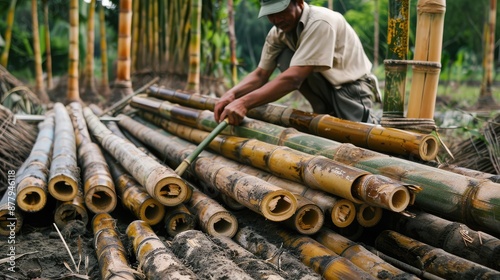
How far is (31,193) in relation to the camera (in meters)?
2.73

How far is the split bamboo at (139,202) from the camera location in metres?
2.68

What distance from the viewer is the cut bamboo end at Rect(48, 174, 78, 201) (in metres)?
2.70

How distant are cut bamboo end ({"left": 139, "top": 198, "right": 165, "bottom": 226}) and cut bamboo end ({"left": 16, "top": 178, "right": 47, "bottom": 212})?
0.50m

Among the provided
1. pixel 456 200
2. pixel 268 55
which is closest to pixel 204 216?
pixel 456 200

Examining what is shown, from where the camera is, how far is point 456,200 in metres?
2.08

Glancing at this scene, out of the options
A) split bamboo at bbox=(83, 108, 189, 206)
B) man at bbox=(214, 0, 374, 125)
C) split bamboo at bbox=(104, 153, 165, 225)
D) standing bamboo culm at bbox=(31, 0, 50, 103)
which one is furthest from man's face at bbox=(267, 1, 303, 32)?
standing bamboo culm at bbox=(31, 0, 50, 103)

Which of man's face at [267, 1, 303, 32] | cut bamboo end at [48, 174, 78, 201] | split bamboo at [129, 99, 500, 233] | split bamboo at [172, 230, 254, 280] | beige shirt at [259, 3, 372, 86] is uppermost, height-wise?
man's face at [267, 1, 303, 32]

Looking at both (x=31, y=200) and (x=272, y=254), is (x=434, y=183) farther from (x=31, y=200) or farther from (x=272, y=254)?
(x=31, y=200)

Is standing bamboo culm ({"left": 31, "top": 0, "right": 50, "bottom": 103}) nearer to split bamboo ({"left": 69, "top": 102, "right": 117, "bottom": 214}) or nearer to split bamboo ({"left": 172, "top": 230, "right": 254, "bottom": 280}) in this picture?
split bamboo ({"left": 69, "top": 102, "right": 117, "bottom": 214})

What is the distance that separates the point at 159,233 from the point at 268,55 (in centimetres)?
186

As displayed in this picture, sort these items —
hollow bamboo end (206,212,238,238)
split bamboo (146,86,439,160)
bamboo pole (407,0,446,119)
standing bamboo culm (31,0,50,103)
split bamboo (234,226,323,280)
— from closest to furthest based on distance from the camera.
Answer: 1. split bamboo (234,226,323,280)
2. hollow bamboo end (206,212,238,238)
3. split bamboo (146,86,439,160)
4. bamboo pole (407,0,446,119)
5. standing bamboo culm (31,0,50,103)

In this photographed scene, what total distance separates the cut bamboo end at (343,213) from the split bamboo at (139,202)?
0.90 metres

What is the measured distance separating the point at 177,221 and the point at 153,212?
0.53 ft

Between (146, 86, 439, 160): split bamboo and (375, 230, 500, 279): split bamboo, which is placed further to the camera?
(146, 86, 439, 160): split bamboo
